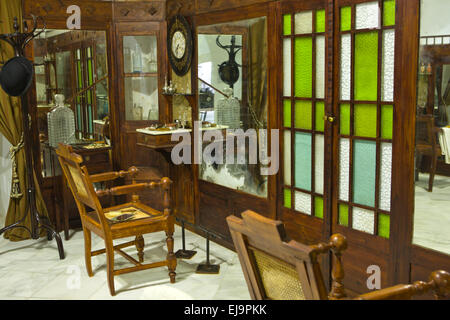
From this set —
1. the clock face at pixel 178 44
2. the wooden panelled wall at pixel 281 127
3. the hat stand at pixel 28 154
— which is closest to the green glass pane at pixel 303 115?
the wooden panelled wall at pixel 281 127

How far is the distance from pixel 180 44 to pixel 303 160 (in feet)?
6.08

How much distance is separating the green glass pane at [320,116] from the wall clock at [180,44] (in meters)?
1.63

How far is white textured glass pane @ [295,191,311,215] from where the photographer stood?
345cm

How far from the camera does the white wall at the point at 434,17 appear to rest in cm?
246

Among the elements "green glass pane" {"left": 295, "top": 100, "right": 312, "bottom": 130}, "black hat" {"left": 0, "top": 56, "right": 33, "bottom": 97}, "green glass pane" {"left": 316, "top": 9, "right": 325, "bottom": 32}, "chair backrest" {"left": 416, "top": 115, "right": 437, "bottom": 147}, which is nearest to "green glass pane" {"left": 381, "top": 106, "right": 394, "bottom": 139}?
"chair backrest" {"left": 416, "top": 115, "right": 437, "bottom": 147}

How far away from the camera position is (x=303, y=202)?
11.5 feet

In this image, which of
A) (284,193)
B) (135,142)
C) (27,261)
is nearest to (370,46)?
(284,193)

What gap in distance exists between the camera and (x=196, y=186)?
4.66 meters

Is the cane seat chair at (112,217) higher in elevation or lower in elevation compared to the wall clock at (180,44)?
lower

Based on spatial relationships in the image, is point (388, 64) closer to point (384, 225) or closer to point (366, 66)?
point (366, 66)

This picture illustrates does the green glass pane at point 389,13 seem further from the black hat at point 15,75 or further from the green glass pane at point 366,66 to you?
the black hat at point 15,75

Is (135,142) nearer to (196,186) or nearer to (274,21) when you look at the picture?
(196,186)

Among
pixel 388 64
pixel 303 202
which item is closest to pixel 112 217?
pixel 303 202

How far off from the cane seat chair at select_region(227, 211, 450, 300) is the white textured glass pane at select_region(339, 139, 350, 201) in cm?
122
